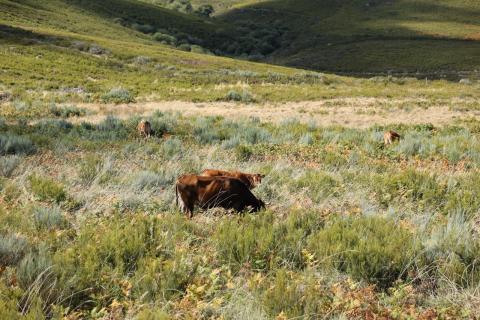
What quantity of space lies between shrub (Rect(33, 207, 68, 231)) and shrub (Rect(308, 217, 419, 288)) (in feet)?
9.32

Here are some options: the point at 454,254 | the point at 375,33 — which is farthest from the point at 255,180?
the point at 375,33

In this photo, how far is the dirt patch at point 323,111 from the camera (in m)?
21.4

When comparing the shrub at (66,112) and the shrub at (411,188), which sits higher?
the shrub at (411,188)

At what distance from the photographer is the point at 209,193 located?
5.87 meters

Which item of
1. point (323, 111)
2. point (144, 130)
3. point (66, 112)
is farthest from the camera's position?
point (323, 111)

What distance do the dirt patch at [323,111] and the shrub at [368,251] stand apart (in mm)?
15270

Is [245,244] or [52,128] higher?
[245,244]

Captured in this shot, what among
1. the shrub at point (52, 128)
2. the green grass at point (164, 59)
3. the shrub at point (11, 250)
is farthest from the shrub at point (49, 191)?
the green grass at point (164, 59)

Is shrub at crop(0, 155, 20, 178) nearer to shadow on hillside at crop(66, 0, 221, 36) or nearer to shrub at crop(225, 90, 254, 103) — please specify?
shrub at crop(225, 90, 254, 103)

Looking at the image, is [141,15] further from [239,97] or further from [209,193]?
[209,193]

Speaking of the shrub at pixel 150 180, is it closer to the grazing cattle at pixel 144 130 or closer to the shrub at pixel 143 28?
the grazing cattle at pixel 144 130

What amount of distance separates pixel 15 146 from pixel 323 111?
1715 centimetres

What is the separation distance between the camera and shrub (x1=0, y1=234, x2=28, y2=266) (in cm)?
405

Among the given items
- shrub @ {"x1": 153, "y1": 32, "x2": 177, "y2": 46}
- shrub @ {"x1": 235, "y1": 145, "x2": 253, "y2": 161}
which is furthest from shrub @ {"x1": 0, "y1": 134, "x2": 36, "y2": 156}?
shrub @ {"x1": 153, "y1": 32, "x2": 177, "y2": 46}
